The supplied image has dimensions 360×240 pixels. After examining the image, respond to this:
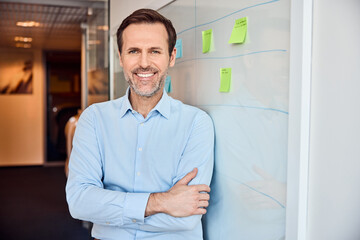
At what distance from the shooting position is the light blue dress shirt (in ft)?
4.46

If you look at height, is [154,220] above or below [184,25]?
below

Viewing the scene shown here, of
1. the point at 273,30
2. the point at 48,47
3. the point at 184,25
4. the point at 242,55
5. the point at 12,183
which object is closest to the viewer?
the point at 273,30

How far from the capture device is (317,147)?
35.1 inches

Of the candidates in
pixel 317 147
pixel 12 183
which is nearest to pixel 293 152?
pixel 317 147

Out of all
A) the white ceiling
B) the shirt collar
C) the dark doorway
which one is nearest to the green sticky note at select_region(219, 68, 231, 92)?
the shirt collar

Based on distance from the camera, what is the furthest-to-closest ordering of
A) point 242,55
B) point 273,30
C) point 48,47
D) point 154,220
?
point 48,47, point 154,220, point 242,55, point 273,30

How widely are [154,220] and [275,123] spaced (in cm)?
58

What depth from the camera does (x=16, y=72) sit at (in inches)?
301

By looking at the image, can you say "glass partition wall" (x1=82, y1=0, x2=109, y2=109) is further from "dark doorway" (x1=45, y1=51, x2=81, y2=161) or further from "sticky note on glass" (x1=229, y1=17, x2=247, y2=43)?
"dark doorway" (x1=45, y1=51, x2=81, y2=161)

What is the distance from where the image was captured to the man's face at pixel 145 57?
1.50 meters

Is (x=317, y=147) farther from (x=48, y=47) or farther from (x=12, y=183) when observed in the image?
(x=48, y=47)

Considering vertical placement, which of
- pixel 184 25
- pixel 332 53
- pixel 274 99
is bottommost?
pixel 274 99

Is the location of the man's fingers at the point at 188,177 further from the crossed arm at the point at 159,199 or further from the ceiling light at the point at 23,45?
the ceiling light at the point at 23,45

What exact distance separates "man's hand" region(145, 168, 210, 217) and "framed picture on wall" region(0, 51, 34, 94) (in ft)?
23.4
